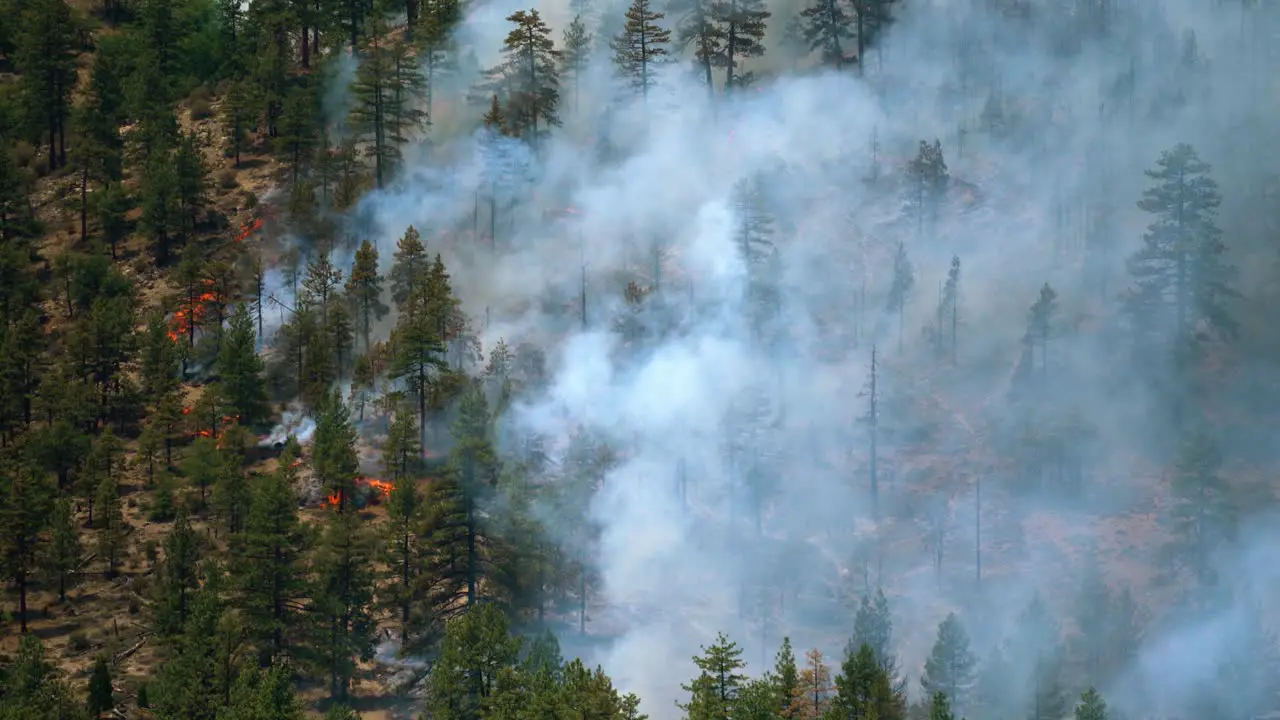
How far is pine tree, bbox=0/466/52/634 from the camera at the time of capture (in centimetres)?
9669

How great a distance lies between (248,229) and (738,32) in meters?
38.4

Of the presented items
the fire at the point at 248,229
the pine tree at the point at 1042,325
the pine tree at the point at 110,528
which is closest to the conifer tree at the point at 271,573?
the pine tree at the point at 110,528

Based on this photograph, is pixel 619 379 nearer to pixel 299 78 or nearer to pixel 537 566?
pixel 537 566

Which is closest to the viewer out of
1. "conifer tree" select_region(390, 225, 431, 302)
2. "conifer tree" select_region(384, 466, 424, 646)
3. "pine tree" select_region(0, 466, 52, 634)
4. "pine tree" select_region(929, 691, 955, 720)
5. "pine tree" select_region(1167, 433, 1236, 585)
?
"pine tree" select_region(929, 691, 955, 720)

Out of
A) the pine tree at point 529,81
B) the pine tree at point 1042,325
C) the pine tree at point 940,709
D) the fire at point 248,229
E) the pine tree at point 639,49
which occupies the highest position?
the pine tree at point 639,49

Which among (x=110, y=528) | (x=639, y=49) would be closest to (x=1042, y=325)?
(x=639, y=49)

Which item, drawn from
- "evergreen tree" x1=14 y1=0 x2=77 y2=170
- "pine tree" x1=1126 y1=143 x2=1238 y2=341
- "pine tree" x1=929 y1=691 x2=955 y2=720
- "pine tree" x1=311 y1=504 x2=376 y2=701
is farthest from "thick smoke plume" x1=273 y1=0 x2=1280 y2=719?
"evergreen tree" x1=14 y1=0 x2=77 y2=170

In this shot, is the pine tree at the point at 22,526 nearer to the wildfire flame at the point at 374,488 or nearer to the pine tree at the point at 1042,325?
the wildfire flame at the point at 374,488

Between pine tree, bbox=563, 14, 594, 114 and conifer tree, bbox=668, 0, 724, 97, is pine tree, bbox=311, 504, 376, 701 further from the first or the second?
conifer tree, bbox=668, 0, 724, 97

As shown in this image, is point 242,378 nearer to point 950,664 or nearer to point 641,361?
point 641,361

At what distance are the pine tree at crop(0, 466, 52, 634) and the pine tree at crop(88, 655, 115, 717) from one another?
8.03m

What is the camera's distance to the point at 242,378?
4193 inches

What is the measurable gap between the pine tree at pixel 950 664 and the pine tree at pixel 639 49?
5396 centimetres

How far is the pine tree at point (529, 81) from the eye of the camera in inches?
5103
